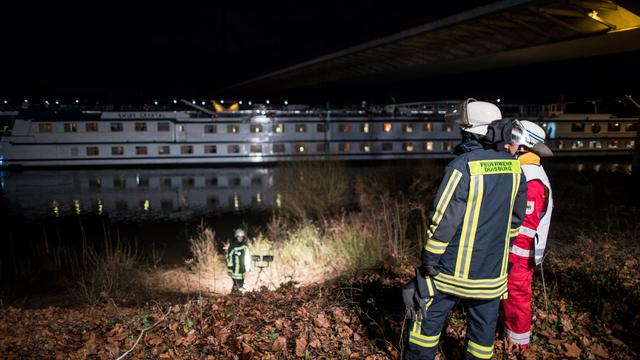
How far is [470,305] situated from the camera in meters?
3.12

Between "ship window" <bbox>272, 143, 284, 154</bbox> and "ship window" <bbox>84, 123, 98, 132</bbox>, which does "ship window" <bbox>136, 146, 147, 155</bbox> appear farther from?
"ship window" <bbox>272, 143, 284, 154</bbox>

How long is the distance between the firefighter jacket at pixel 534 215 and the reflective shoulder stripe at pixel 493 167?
3.10 feet

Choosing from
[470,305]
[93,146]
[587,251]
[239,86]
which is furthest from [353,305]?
[239,86]

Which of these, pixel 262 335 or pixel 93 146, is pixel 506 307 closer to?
pixel 262 335

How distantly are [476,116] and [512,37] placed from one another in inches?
669

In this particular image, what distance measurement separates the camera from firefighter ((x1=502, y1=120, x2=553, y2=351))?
12.5ft

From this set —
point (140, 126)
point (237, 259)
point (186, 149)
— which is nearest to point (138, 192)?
point (186, 149)

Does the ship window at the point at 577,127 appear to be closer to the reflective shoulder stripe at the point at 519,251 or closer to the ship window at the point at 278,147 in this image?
the ship window at the point at 278,147

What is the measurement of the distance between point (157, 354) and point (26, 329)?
1.84 metres

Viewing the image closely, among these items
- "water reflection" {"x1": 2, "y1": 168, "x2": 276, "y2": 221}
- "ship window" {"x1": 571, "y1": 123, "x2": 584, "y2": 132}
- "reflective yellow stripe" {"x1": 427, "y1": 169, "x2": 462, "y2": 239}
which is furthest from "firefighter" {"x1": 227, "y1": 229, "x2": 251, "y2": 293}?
"ship window" {"x1": 571, "y1": 123, "x2": 584, "y2": 132}

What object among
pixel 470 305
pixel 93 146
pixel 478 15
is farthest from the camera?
→ pixel 93 146

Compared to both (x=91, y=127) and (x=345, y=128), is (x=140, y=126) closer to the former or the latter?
(x=91, y=127)

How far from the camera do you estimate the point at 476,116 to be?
3.11 metres

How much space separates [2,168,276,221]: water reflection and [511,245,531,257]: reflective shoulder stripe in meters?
14.9
